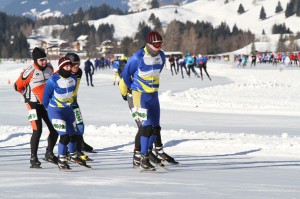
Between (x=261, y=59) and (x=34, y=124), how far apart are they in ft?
214

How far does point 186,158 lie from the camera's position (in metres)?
8.45

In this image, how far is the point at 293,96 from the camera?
21984 mm

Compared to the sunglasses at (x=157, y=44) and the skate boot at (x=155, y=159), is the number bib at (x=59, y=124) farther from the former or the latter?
the sunglasses at (x=157, y=44)

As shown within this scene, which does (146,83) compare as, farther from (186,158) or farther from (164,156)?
(186,158)

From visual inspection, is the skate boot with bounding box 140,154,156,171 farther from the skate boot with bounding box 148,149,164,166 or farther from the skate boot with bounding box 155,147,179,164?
the skate boot with bounding box 155,147,179,164

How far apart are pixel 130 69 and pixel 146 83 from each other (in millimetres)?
268

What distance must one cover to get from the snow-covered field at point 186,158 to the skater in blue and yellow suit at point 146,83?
0.52 m

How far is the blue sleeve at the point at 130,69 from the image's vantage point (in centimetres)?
702

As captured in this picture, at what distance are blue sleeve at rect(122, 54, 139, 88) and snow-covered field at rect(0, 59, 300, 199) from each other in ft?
Answer: 3.69

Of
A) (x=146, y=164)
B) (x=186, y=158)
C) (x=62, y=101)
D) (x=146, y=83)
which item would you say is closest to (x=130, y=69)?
(x=146, y=83)

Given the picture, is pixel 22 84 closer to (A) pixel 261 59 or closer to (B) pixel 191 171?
(B) pixel 191 171

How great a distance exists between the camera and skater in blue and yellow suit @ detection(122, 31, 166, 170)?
6953mm

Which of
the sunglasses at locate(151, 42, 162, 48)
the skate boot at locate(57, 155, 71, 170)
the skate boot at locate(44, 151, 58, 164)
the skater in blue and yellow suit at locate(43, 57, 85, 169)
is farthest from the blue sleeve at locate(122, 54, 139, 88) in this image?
the skate boot at locate(44, 151, 58, 164)

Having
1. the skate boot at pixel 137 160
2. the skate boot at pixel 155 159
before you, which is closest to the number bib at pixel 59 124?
the skate boot at pixel 137 160
